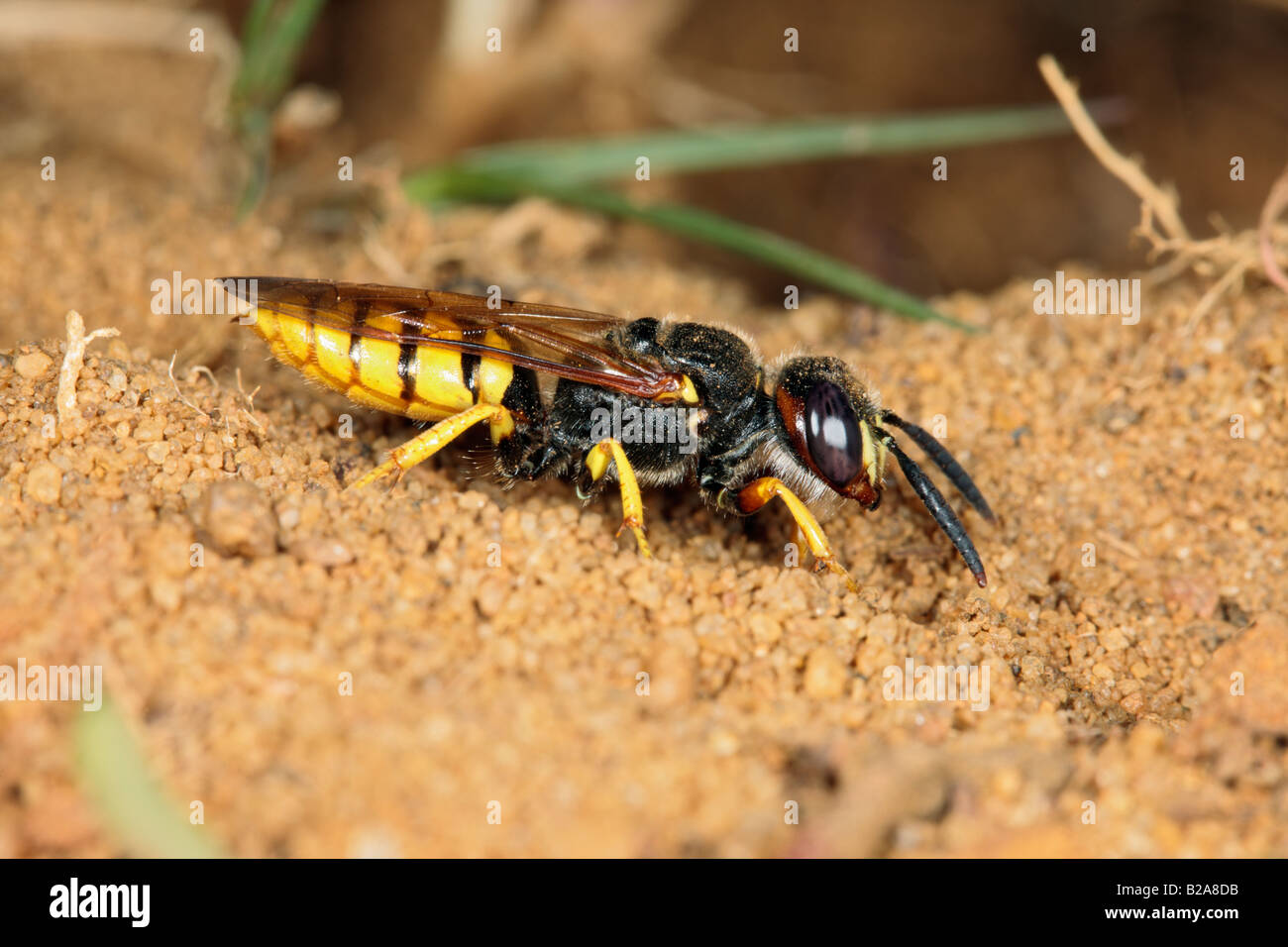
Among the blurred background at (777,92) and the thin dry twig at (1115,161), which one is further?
the blurred background at (777,92)

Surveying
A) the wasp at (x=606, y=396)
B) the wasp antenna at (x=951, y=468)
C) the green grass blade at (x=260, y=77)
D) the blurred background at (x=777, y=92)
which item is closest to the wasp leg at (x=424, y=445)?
the wasp at (x=606, y=396)

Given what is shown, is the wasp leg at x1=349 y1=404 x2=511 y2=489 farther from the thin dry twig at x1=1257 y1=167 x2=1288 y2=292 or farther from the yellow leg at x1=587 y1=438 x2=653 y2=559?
the thin dry twig at x1=1257 y1=167 x2=1288 y2=292

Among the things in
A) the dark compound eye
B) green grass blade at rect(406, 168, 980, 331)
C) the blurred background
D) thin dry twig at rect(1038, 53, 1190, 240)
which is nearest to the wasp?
the dark compound eye

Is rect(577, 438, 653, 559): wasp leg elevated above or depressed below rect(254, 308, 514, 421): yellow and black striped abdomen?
below

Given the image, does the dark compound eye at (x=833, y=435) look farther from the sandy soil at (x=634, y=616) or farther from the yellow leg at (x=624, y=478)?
the yellow leg at (x=624, y=478)

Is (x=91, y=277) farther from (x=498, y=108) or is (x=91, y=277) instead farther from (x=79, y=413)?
(x=498, y=108)

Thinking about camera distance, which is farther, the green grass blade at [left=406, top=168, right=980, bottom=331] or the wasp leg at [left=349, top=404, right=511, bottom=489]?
the green grass blade at [left=406, top=168, right=980, bottom=331]
